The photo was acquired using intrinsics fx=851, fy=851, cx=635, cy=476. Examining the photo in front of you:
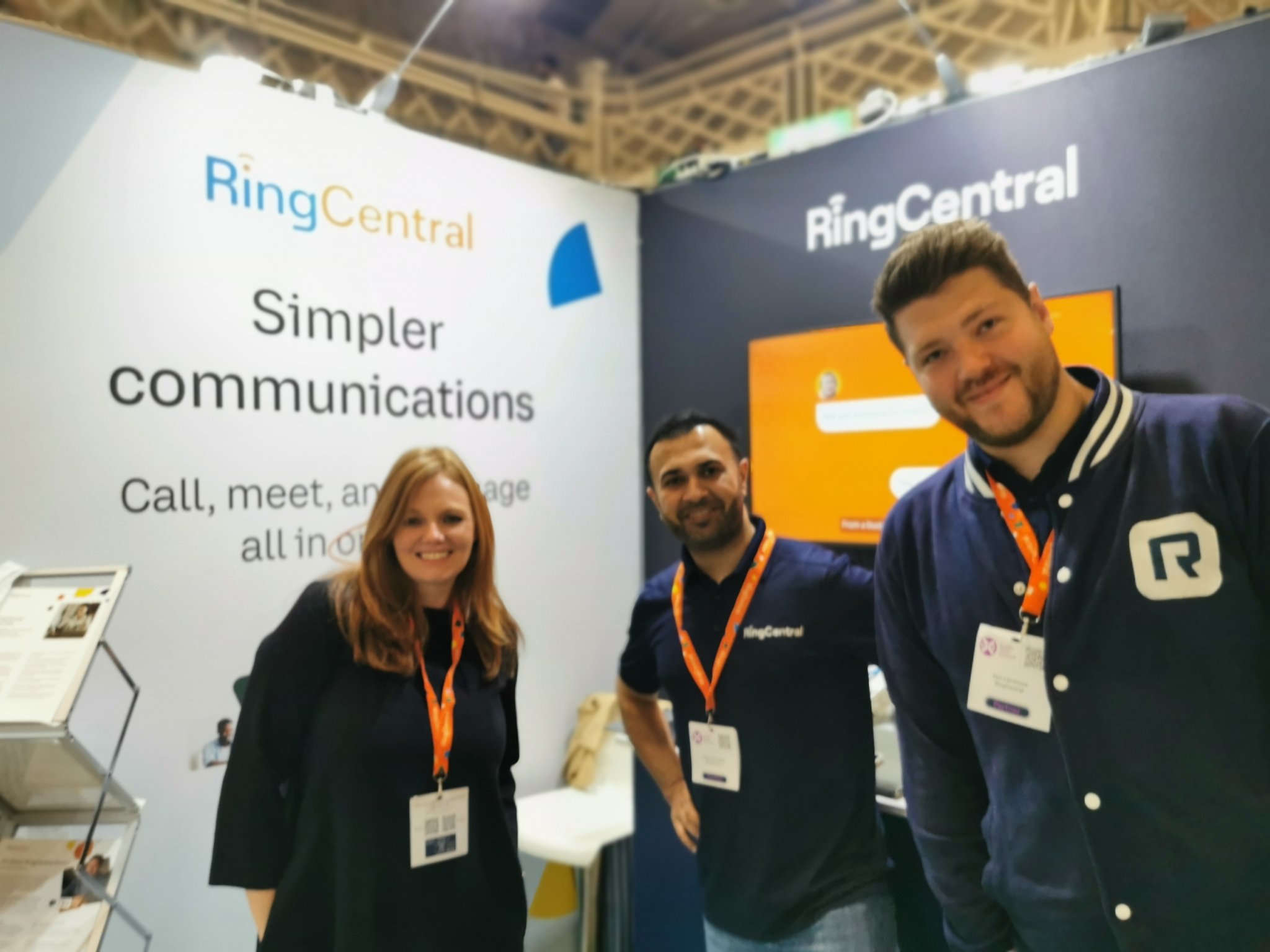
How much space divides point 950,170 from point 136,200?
214 centimetres

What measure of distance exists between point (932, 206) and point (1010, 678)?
163 centimetres

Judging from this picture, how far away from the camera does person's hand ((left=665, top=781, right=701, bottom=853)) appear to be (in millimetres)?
1820

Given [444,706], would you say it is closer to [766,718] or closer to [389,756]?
[389,756]

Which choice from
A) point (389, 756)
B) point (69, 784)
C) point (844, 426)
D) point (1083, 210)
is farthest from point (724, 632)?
point (1083, 210)

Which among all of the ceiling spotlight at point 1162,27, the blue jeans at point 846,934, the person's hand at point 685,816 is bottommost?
the blue jeans at point 846,934

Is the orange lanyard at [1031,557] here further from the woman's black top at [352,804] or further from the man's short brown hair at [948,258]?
the woman's black top at [352,804]

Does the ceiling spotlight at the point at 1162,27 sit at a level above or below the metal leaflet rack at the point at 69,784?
above

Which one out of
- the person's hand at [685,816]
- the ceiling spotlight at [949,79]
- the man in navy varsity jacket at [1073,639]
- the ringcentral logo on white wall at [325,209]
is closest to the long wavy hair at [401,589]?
the person's hand at [685,816]

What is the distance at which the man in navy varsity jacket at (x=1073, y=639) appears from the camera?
117 centimetres

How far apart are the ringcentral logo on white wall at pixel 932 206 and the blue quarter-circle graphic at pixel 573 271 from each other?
768mm

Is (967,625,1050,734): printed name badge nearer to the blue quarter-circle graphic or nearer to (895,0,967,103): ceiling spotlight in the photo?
(895,0,967,103): ceiling spotlight

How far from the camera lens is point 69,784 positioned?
1640mm

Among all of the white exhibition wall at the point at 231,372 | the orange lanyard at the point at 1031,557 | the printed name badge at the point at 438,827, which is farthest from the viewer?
the white exhibition wall at the point at 231,372

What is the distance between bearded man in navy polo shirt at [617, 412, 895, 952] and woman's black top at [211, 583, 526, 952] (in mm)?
444
